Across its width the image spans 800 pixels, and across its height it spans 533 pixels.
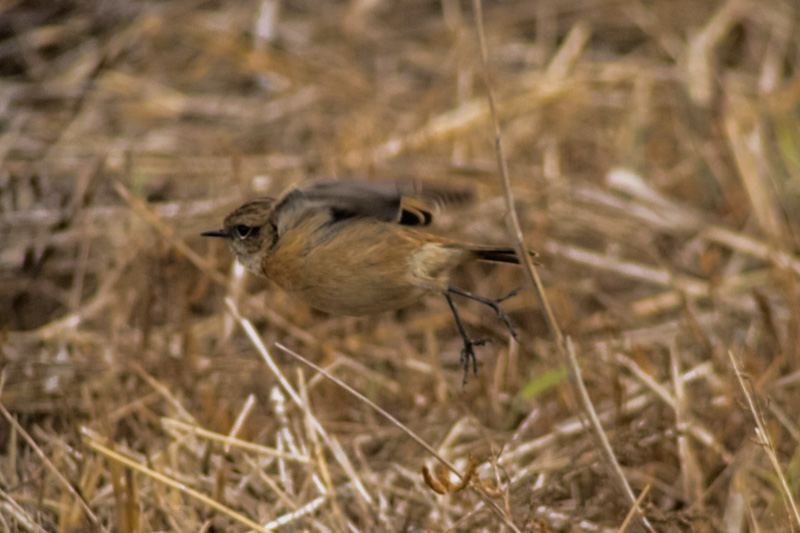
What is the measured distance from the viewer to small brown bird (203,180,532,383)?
2.23 m

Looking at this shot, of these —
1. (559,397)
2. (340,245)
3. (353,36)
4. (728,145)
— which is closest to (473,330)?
(559,397)

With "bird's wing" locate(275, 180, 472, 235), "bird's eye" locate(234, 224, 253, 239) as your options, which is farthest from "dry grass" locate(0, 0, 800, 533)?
"bird's eye" locate(234, 224, 253, 239)

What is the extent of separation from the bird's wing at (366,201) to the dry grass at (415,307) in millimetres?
253

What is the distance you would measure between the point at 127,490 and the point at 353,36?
463cm

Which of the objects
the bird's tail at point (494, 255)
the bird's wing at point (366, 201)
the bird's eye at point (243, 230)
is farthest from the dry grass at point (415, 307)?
the bird's eye at point (243, 230)

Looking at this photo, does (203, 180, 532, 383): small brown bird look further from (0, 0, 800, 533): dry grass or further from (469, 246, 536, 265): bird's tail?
(0, 0, 800, 533): dry grass

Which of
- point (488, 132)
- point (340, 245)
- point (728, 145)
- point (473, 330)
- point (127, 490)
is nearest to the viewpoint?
point (340, 245)

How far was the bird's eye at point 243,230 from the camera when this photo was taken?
260 centimetres

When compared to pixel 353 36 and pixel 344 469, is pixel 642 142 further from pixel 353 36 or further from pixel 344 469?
pixel 344 469

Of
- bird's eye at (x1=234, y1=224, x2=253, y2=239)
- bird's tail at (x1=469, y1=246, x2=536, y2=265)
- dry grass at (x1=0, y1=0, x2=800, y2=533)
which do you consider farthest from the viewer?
dry grass at (x1=0, y1=0, x2=800, y2=533)

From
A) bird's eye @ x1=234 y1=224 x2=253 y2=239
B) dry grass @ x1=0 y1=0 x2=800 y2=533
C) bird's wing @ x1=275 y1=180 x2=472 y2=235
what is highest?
bird's wing @ x1=275 y1=180 x2=472 y2=235

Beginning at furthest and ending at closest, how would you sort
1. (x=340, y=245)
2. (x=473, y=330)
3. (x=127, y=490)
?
(x=473, y=330), (x=127, y=490), (x=340, y=245)

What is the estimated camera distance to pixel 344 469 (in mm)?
3061

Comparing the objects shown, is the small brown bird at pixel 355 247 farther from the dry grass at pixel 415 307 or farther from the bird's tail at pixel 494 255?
the dry grass at pixel 415 307
